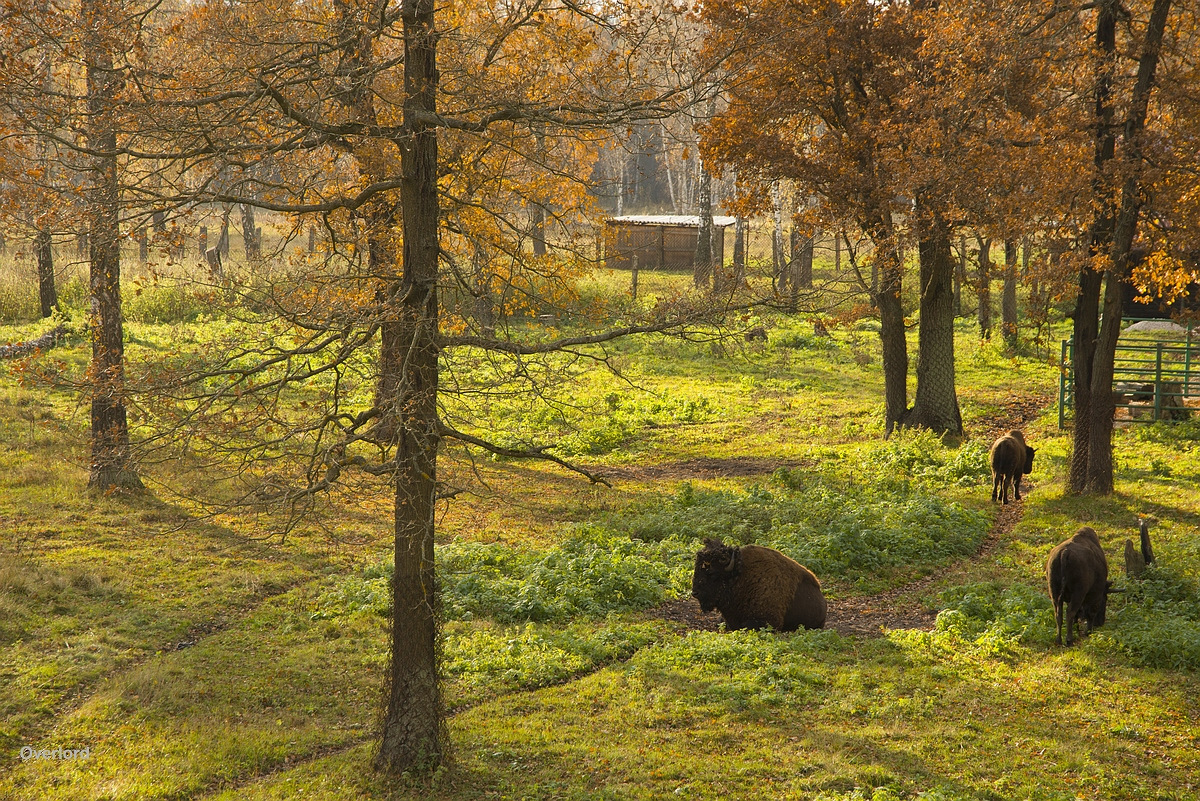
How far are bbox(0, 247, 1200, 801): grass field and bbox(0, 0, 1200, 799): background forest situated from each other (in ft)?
0.20

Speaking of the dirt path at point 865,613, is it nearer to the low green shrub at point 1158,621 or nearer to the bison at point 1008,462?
the low green shrub at point 1158,621

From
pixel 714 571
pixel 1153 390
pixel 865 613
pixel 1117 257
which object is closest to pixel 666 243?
pixel 1153 390

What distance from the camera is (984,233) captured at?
51.4ft

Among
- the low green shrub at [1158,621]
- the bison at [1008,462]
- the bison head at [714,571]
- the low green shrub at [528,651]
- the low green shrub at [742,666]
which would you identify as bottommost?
the low green shrub at [528,651]

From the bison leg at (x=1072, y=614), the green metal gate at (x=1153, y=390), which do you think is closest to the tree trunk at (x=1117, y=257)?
the green metal gate at (x=1153, y=390)

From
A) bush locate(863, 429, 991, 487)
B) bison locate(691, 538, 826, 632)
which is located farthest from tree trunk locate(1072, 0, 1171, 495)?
bison locate(691, 538, 826, 632)

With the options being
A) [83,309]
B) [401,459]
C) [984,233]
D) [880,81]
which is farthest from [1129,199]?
[83,309]

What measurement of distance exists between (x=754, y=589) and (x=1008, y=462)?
698 centimetres

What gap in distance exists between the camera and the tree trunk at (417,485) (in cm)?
721

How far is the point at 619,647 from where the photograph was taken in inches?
395

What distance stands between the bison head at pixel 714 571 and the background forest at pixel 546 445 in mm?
474

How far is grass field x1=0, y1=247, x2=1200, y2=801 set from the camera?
24.4 feet

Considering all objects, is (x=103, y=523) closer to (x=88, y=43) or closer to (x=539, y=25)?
(x=88, y=43)

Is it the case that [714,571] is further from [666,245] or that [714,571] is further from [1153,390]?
[666,245]
